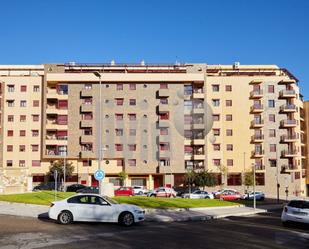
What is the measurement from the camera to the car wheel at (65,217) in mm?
18000

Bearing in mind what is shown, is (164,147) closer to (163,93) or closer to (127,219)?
(163,93)

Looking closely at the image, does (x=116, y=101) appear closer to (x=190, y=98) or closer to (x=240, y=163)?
(x=190, y=98)

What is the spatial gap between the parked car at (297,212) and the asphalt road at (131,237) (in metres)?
2.70

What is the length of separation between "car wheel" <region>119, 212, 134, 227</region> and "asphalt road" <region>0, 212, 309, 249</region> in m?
0.30

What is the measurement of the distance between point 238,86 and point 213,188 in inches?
689

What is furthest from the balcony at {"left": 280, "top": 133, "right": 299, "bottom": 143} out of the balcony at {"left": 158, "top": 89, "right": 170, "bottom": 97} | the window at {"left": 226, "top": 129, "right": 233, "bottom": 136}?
the balcony at {"left": 158, "top": 89, "right": 170, "bottom": 97}

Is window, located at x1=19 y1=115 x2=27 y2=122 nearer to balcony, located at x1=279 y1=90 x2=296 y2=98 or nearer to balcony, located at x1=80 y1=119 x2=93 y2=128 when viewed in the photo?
balcony, located at x1=80 y1=119 x2=93 y2=128

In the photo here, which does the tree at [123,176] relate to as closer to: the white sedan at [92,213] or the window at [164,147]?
the window at [164,147]

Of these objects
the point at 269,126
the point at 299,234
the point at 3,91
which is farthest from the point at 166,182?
the point at 299,234

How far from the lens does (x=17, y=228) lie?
1620cm

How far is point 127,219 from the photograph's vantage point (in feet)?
59.2

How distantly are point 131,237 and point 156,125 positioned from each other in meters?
53.4

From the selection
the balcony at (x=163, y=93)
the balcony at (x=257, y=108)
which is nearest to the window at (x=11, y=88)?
the balcony at (x=163, y=93)

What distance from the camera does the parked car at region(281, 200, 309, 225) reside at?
65.6 ft
